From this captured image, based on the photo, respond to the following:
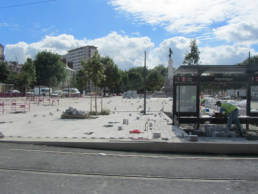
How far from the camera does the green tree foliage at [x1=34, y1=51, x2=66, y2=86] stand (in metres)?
74.9

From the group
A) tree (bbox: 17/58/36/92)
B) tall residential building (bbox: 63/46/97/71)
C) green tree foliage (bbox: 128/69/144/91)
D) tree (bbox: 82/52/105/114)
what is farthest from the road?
tall residential building (bbox: 63/46/97/71)

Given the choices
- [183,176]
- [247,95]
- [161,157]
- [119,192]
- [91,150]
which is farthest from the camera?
[247,95]

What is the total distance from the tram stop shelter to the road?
4.46 metres

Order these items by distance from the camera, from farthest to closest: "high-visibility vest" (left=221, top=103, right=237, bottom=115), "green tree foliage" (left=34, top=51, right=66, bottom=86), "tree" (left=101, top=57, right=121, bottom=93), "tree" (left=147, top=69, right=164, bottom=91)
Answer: "tree" (left=147, top=69, right=164, bottom=91) < "green tree foliage" (left=34, top=51, right=66, bottom=86) < "tree" (left=101, top=57, right=121, bottom=93) < "high-visibility vest" (left=221, top=103, right=237, bottom=115)

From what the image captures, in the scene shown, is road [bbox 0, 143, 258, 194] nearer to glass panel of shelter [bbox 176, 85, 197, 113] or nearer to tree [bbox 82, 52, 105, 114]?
glass panel of shelter [bbox 176, 85, 197, 113]

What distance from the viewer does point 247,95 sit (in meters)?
11.1

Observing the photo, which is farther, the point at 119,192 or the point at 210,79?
the point at 210,79

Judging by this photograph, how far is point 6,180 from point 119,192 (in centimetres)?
235

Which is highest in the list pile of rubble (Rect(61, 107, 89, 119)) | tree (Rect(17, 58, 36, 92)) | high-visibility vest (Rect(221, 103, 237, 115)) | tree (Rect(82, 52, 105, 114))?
tree (Rect(17, 58, 36, 92))

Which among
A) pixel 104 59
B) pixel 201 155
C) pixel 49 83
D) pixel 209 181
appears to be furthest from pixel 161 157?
pixel 49 83

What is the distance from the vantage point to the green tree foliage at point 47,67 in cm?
7488

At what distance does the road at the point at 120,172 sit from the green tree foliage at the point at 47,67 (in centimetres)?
7163

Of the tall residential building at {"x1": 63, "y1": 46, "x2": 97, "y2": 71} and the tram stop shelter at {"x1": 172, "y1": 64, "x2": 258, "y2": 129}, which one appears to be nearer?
the tram stop shelter at {"x1": 172, "y1": 64, "x2": 258, "y2": 129}

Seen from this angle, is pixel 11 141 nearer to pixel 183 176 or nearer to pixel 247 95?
pixel 183 176
